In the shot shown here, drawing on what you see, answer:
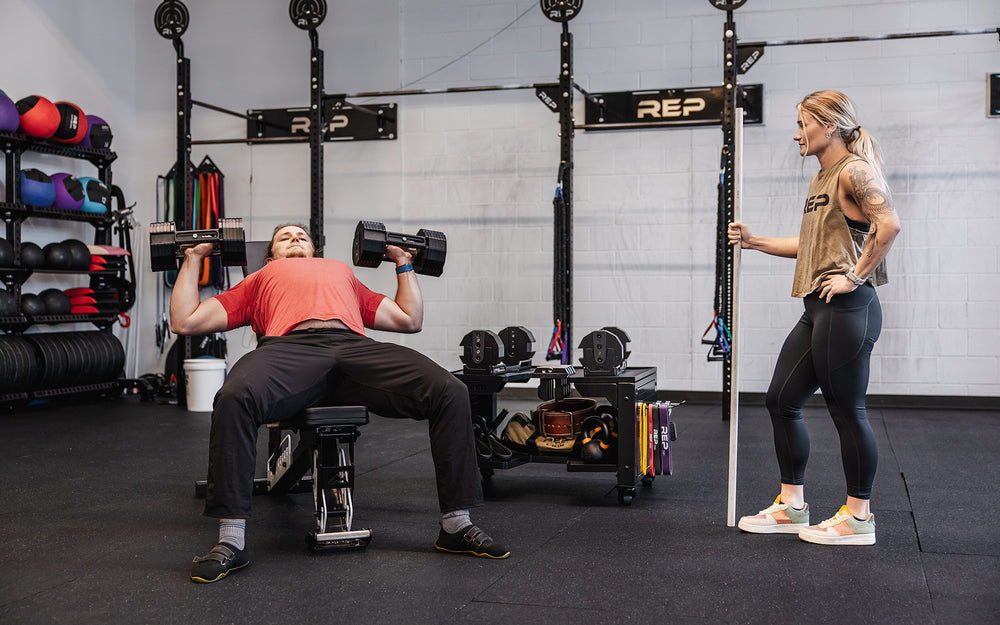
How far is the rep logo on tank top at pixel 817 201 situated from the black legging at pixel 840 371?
0.81 feet

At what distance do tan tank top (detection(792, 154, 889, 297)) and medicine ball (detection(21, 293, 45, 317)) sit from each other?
16.4 ft

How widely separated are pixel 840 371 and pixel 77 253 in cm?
510

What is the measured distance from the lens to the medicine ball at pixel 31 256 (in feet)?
18.2

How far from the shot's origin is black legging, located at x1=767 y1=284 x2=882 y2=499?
2.37m

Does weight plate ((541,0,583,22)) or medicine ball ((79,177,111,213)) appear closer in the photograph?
weight plate ((541,0,583,22))

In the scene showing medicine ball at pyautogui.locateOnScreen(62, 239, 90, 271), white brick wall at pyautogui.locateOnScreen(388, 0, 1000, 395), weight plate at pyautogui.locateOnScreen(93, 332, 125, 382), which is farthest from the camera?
weight plate at pyautogui.locateOnScreen(93, 332, 125, 382)

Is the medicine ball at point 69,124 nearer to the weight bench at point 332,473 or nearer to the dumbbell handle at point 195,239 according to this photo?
the dumbbell handle at point 195,239

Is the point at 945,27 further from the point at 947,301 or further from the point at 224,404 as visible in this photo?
the point at 224,404

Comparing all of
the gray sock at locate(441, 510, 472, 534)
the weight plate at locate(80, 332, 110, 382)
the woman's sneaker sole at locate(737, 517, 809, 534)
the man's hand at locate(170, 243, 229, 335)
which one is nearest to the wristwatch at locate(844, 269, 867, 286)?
the woman's sneaker sole at locate(737, 517, 809, 534)

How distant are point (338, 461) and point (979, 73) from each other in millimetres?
5118

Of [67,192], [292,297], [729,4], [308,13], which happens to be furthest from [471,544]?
[67,192]

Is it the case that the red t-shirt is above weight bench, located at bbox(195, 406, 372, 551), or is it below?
above

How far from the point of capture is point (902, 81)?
5.73 metres

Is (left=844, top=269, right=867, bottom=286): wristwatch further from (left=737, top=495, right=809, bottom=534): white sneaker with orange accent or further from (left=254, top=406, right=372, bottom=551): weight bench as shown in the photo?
(left=254, top=406, right=372, bottom=551): weight bench
